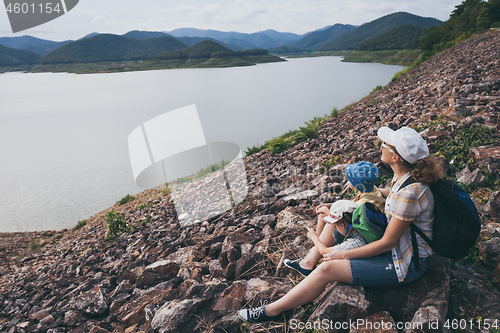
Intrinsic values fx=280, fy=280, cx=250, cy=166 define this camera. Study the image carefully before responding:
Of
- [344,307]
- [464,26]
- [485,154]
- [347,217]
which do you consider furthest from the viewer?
[464,26]

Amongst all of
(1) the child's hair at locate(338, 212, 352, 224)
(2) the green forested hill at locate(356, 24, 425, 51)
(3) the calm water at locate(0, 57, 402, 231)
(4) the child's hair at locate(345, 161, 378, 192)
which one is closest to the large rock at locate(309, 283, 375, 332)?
(1) the child's hair at locate(338, 212, 352, 224)

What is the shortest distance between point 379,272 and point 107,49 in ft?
527

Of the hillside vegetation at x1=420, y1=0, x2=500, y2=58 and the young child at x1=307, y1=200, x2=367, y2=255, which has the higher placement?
the hillside vegetation at x1=420, y1=0, x2=500, y2=58

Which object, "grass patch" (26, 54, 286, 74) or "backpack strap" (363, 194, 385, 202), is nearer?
"backpack strap" (363, 194, 385, 202)

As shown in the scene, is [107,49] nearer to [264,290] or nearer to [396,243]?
[264,290]

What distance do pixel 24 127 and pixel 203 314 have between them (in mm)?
44388

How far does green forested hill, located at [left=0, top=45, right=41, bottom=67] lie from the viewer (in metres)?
131

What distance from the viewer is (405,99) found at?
11203 millimetres

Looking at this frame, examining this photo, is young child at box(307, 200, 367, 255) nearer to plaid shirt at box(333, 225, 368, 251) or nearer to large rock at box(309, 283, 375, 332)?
plaid shirt at box(333, 225, 368, 251)

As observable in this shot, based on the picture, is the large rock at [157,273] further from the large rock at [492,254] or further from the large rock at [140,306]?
the large rock at [492,254]

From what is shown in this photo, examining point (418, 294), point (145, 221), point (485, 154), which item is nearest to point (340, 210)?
point (418, 294)

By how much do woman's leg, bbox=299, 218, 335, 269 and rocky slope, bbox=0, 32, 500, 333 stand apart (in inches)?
11.6

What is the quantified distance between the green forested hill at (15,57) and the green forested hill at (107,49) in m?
21.0

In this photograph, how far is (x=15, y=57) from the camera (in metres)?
140
